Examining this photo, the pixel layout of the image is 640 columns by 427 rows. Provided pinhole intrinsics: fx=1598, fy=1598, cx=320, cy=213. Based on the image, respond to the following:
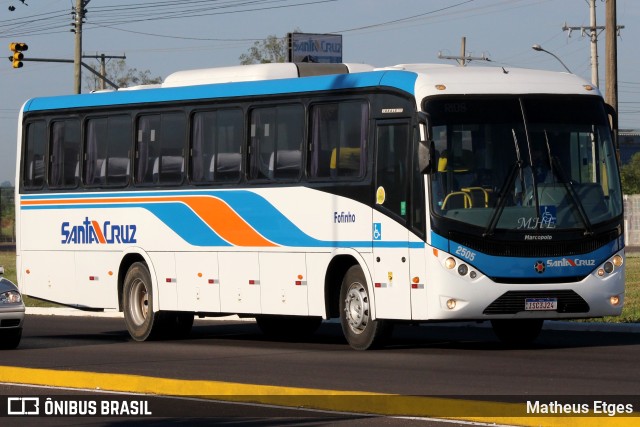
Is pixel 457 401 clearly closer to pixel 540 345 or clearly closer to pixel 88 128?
pixel 540 345

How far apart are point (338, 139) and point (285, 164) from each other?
104 centimetres

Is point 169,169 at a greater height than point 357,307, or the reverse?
point 169,169

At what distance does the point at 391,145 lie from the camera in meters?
19.4

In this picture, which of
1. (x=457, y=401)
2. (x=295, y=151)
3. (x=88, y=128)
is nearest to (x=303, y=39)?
(x=88, y=128)

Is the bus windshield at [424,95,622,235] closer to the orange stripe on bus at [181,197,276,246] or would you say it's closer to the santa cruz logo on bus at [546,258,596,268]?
the santa cruz logo on bus at [546,258,596,268]

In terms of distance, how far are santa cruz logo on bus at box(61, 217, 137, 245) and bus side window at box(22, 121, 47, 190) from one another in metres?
1.17

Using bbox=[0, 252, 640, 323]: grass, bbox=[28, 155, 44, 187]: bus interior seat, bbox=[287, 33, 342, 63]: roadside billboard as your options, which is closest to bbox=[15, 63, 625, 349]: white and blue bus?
bbox=[28, 155, 44, 187]: bus interior seat

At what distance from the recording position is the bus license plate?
61.1 feet

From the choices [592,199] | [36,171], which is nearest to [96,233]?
[36,171]

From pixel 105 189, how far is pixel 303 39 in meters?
33.1

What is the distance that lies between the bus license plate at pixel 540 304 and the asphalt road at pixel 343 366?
0.56 m

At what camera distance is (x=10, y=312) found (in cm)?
2041

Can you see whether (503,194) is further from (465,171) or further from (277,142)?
(277,142)

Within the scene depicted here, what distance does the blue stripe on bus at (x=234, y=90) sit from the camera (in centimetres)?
1961
